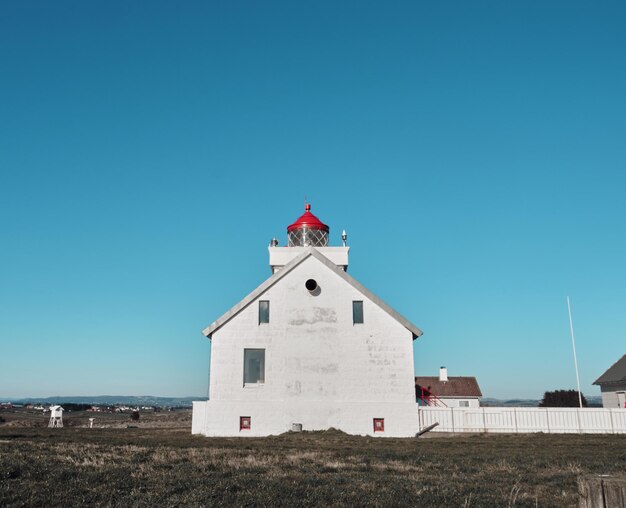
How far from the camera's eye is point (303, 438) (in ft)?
78.2

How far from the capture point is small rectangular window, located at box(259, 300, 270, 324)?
95.1 feet

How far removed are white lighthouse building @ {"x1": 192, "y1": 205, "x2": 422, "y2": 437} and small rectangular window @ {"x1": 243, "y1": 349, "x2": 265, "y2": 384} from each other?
0.05 meters

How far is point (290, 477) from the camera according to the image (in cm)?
1109

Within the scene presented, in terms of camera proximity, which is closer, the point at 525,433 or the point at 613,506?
the point at 613,506

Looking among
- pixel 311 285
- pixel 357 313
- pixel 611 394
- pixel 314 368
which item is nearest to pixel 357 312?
pixel 357 313

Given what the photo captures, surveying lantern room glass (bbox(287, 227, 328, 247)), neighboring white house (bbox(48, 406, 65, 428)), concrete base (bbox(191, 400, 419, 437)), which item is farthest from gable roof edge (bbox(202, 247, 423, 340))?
neighboring white house (bbox(48, 406, 65, 428))

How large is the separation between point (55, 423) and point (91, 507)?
35629 millimetres

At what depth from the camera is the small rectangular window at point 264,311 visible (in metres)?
29.0

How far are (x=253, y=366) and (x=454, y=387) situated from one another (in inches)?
1340

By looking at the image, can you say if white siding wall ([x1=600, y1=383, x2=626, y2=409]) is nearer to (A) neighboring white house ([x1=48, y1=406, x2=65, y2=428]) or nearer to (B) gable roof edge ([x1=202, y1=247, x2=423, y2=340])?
(B) gable roof edge ([x1=202, y1=247, x2=423, y2=340])

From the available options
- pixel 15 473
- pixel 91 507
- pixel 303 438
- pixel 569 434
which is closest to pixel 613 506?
pixel 91 507

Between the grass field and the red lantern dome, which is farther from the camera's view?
the red lantern dome

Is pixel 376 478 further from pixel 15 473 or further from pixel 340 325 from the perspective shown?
pixel 340 325

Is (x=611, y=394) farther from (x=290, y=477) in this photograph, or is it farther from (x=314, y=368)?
(x=290, y=477)
